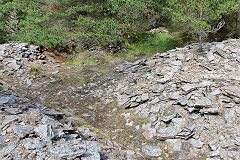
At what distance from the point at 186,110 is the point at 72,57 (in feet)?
31.6

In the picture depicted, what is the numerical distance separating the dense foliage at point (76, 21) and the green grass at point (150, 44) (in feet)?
2.78

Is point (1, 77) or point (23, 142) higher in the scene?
point (23, 142)

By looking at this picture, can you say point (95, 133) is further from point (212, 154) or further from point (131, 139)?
point (212, 154)

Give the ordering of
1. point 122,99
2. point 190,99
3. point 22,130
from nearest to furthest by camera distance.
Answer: point 22,130, point 190,99, point 122,99

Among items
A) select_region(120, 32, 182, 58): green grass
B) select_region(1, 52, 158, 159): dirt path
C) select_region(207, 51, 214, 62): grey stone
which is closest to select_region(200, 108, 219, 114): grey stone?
select_region(1, 52, 158, 159): dirt path

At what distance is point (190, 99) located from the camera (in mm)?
5559

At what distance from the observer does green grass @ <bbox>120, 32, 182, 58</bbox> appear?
12127mm

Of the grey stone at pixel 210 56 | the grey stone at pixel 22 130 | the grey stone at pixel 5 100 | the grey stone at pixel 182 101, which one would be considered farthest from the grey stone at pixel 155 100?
the grey stone at pixel 5 100

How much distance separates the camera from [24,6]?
13586mm

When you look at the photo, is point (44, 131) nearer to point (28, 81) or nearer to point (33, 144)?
point (33, 144)

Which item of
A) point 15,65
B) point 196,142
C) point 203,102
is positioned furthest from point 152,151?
point 15,65

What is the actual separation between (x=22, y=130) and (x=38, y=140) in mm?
508

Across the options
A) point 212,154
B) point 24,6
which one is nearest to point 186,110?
point 212,154

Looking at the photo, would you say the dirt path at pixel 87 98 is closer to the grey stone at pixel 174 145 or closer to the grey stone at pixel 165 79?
the grey stone at pixel 174 145
